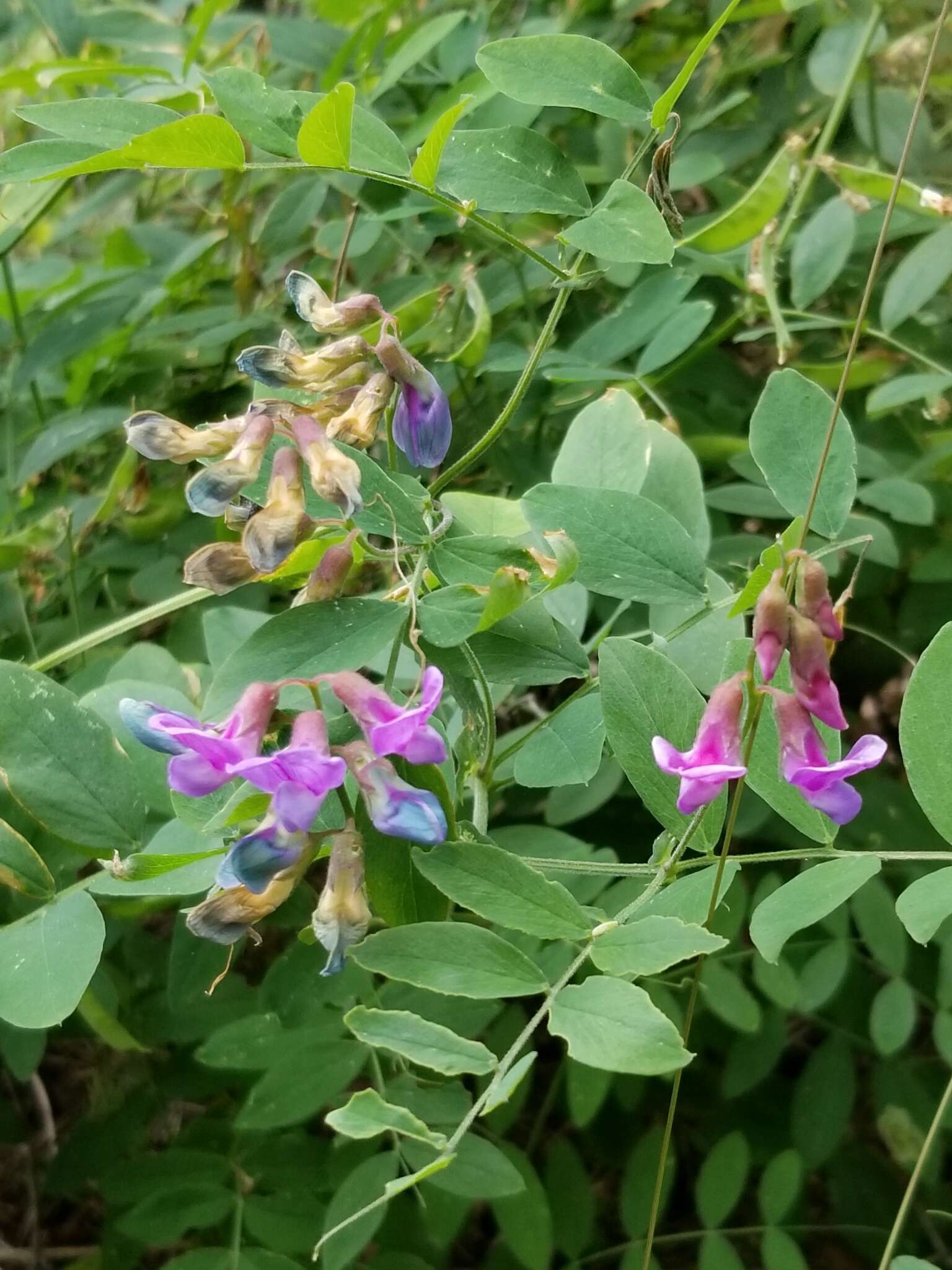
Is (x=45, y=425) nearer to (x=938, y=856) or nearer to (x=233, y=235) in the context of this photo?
(x=233, y=235)

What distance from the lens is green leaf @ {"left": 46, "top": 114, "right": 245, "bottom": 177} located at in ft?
1.71

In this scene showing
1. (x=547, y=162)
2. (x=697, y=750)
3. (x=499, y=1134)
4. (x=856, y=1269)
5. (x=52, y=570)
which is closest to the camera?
→ (x=697, y=750)

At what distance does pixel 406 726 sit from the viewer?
0.45m

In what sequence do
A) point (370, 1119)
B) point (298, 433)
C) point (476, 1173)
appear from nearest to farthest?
point (370, 1119) → point (298, 433) → point (476, 1173)

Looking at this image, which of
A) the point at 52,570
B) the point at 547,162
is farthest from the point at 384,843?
the point at 52,570

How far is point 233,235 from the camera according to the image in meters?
1.13

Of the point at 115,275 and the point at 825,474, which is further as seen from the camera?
the point at 115,275

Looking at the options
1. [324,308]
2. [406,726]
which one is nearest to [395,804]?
[406,726]

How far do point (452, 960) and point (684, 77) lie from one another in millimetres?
433

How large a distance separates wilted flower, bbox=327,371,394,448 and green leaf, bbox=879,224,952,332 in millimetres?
610

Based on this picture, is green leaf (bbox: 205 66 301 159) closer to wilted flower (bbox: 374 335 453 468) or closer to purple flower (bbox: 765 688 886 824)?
wilted flower (bbox: 374 335 453 468)

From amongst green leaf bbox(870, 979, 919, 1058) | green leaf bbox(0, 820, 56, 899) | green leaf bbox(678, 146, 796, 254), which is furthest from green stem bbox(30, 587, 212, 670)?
green leaf bbox(870, 979, 919, 1058)

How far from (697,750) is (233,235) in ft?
2.82

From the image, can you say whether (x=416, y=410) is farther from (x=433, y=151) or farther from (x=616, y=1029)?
(x=616, y=1029)
